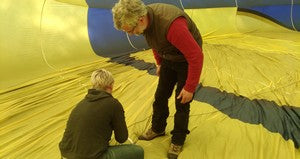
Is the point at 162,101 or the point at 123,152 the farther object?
the point at 162,101

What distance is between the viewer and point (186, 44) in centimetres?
154

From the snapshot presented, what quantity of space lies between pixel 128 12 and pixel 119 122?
0.46 meters

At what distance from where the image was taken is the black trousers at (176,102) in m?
1.76

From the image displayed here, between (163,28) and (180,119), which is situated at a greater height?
(163,28)

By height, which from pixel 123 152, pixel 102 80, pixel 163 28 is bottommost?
pixel 123 152

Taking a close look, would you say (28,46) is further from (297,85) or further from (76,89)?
(297,85)

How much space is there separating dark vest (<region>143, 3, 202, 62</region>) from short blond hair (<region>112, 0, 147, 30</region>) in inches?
3.3

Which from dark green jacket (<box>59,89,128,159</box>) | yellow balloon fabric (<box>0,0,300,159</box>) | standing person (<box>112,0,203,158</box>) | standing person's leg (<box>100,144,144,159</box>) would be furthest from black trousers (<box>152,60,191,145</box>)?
dark green jacket (<box>59,89,128,159</box>)

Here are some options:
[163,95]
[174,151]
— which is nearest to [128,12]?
[163,95]

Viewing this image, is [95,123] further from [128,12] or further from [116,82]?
[116,82]

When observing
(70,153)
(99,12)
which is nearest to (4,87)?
(99,12)

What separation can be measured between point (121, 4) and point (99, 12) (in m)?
2.17

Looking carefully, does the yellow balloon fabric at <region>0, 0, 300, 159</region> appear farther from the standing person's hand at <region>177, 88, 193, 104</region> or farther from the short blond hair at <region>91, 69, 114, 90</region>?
the short blond hair at <region>91, 69, 114, 90</region>

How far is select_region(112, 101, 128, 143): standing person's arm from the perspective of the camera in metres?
1.54
